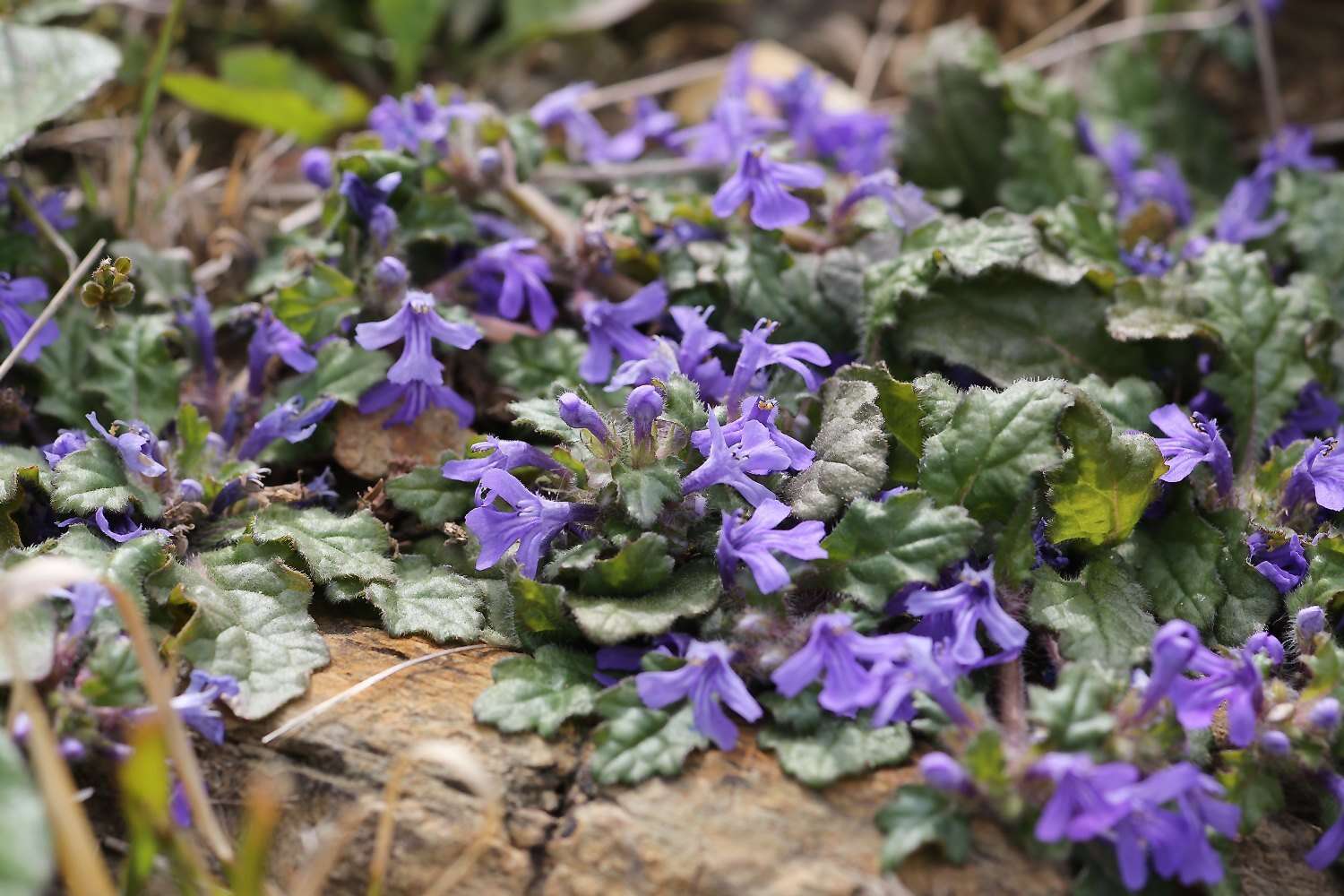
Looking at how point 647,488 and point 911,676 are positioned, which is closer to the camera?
point 911,676

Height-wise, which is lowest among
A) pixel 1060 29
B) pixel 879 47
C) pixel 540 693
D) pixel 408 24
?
pixel 540 693

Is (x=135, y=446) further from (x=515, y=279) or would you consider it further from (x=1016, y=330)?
(x=1016, y=330)

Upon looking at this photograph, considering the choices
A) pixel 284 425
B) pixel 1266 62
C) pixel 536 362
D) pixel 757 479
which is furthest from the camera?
pixel 1266 62

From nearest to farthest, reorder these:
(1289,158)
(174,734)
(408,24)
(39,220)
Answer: (174,734) → (39,220) → (1289,158) → (408,24)

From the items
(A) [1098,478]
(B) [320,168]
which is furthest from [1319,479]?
(B) [320,168]

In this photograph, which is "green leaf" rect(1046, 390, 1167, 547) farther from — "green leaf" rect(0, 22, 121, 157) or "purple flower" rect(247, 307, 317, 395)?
"green leaf" rect(0, 22, 121, 157)

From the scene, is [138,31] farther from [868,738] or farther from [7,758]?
[868,738]

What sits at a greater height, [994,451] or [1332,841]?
[994,451]
